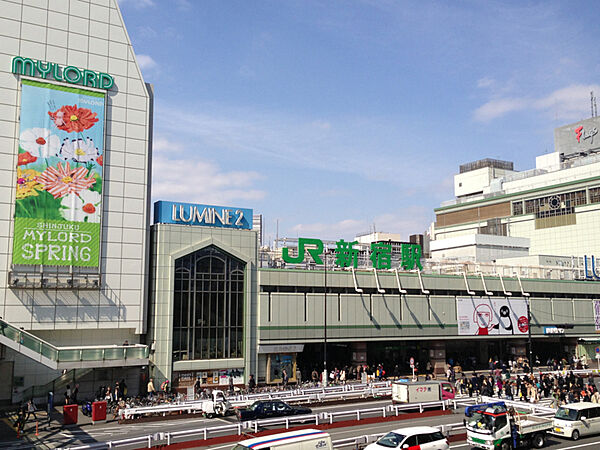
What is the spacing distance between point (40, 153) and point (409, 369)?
44605mm

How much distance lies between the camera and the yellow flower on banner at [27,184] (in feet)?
148

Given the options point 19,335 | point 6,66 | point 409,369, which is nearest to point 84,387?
point 19,335

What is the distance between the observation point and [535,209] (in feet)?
350

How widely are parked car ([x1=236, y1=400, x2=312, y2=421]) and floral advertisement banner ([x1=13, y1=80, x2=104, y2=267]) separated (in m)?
19.9

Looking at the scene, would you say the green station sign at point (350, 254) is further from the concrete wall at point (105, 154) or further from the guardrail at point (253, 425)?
the guardrail at point (253, 425)

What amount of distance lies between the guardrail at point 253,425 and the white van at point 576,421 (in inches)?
346

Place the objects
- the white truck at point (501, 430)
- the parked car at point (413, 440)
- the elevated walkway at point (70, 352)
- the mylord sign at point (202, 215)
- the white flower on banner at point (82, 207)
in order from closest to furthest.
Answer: the parked car at point (413, 440)
the white truck at point (501, 430)
the elevated walkway at point (70, 352)
the white flower on banner at point (82, 207)
the mylord sign at point (202, 215)

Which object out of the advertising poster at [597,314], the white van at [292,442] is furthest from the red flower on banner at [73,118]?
the advertising poster at [597,314]

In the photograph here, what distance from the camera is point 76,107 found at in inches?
1902

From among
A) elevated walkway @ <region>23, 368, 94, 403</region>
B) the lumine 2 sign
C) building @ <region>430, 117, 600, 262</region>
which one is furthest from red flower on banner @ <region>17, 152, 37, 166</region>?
building @ <region>430, 117, 600, 262</region>

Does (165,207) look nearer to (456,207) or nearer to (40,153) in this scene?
(40,153)

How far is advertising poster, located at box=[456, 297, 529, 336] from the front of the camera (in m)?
66.3

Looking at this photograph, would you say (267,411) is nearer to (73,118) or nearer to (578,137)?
(73,118)

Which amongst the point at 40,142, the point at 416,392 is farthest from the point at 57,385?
the point at 416,392
